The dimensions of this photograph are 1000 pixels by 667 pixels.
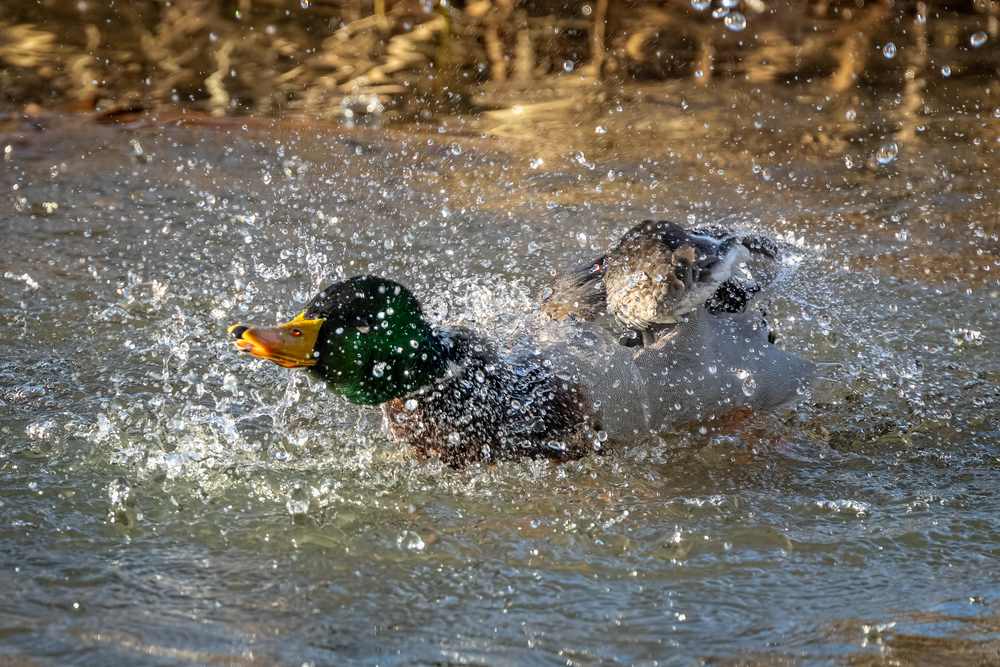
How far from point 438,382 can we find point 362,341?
32cm

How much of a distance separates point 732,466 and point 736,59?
17.1 feet

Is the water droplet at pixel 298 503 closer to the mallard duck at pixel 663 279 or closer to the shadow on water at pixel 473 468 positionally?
the shadow on water at pixel 473 468

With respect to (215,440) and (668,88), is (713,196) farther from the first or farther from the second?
(215,440)

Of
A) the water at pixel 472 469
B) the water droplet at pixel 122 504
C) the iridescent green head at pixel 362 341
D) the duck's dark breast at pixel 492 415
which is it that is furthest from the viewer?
the duck's dark breast at pixel 492 415

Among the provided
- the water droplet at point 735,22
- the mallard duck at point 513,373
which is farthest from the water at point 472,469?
the water droplet at point 735,22

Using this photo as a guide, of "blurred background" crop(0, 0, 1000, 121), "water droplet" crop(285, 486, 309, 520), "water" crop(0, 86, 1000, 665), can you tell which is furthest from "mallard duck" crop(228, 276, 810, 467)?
"blurred background" crop(0, 0, 1000, 121)

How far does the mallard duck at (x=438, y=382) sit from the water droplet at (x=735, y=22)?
19.9 feet

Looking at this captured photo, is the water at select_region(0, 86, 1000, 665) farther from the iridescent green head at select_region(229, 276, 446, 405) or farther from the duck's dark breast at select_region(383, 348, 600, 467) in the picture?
the iridescent green head at select_region(229, 276, 446, 405)

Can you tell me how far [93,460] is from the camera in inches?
158

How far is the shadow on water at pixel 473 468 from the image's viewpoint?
3193 mm

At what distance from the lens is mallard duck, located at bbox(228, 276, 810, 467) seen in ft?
12.0

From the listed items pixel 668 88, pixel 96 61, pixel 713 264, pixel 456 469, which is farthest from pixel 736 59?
pixel 456 469

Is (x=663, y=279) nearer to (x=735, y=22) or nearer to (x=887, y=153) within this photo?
(x=887, y=153)

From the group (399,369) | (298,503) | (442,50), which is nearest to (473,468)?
(399,369)
